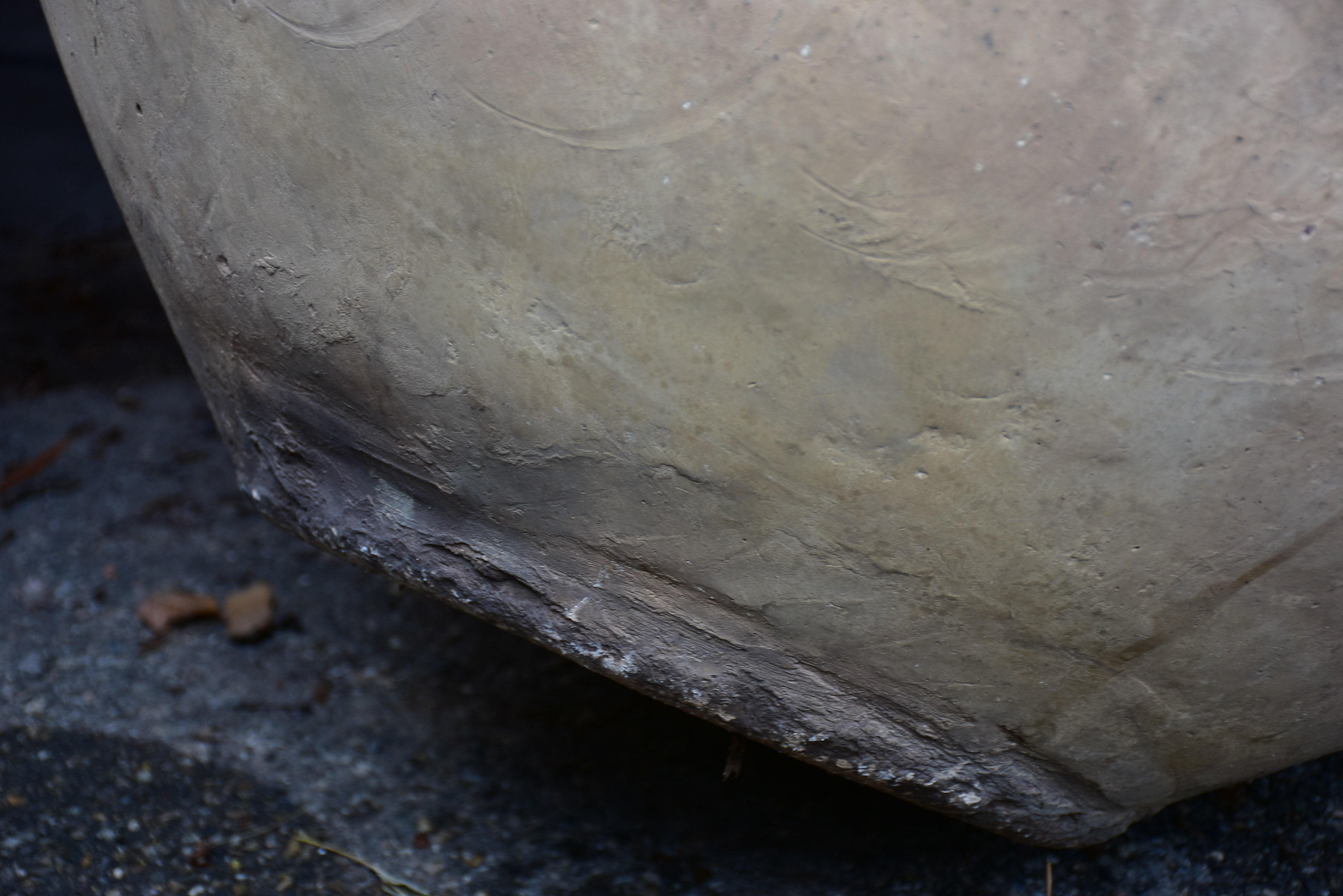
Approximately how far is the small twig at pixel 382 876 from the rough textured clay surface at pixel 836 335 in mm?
428

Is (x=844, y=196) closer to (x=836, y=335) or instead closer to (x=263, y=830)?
(x=836, y=335)

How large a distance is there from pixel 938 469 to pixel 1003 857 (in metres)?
0.63

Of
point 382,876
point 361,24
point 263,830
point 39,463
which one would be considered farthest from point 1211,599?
point 39,463

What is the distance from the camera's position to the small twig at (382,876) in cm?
117

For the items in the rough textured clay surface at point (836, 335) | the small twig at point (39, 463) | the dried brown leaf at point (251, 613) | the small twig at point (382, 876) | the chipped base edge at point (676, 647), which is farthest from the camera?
the small twig at point (39, 463)

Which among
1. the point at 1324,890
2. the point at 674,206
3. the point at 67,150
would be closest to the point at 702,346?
the point at 674,206

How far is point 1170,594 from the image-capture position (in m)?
0.76

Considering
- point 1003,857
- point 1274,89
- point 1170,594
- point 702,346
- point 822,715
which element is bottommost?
point 1003,857

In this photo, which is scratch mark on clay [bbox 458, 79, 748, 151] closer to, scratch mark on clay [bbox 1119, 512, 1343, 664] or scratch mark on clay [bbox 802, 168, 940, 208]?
scratch mark on clay [bbox 802, 168, 940, 208]

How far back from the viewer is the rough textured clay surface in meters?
0.66

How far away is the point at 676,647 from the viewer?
Result: 2.77 feet

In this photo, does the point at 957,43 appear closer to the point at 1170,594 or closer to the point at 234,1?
the point at 1170,594

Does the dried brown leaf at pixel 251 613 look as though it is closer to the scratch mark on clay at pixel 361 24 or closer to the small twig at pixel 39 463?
the small twig at pixel 39 463

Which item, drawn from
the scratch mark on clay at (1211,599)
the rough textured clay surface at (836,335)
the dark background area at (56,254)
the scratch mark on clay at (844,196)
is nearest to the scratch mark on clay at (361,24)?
the rough textured clay surface at (836,335)
